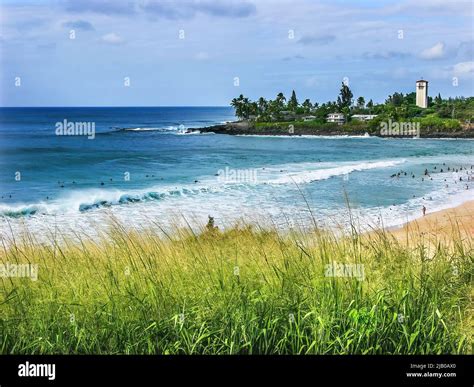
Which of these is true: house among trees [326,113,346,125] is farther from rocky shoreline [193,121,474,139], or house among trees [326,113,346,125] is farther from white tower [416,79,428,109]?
white tower [416,79,428,109]

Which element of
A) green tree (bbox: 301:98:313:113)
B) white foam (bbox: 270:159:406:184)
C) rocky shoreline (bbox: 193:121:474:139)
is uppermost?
green tree (bbox: 301:98:313:113)

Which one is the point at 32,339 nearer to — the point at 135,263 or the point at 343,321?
the point at 135,263

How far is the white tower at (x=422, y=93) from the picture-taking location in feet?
18.0

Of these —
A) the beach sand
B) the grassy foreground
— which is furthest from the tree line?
the grassy foreground

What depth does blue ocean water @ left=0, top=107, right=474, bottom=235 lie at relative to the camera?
638 cm

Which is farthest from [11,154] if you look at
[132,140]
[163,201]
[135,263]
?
[135,263]

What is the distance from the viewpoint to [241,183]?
7.85 metres

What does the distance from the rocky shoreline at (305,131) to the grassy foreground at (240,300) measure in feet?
11.3

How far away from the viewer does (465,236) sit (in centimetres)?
498

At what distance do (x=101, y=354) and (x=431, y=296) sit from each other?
2184 mm

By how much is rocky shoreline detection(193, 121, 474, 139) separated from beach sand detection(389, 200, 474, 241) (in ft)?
5.12

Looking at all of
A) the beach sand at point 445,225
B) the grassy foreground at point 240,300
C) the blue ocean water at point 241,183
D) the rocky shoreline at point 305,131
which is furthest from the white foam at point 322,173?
the grassy foreground at point 240,300

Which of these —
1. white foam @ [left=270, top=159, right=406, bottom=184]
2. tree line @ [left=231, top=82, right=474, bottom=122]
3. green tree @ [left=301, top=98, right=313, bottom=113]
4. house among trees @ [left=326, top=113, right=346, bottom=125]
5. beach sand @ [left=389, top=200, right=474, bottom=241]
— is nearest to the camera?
beach sand @ [left=389, top=200, right=474, bottom=241]

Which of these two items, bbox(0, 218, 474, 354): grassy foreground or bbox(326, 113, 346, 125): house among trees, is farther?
bbox(326, 113, 346, 125): house among trees
